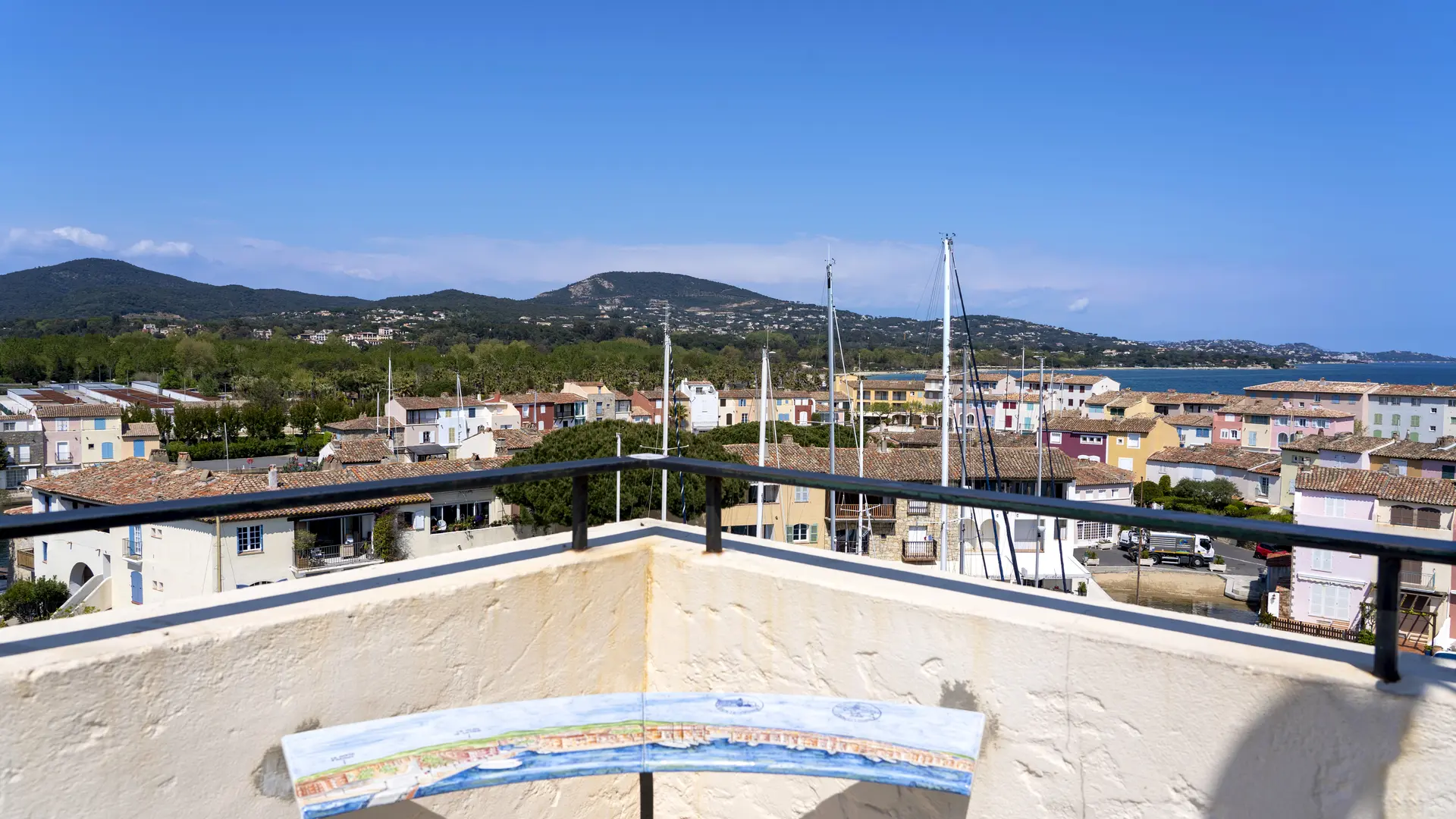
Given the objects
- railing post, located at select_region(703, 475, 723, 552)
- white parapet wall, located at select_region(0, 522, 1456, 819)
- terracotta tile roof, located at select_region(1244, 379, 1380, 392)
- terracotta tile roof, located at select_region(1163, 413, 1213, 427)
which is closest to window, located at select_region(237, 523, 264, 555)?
white parapet wall, located at select_region(0, 522, 1456, 819)

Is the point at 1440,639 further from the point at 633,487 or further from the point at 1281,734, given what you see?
the point at 1281,734

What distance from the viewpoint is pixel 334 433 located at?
6438 centimetres

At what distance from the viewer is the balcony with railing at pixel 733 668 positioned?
179 centimetres

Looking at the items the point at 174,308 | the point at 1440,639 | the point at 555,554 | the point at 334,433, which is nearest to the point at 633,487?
the point at 1440,639

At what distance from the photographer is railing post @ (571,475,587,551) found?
2.72m

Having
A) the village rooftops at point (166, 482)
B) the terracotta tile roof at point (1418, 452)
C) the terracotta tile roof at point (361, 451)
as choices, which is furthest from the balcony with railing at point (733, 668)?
the terracotta tile roof at point (1418, 452)

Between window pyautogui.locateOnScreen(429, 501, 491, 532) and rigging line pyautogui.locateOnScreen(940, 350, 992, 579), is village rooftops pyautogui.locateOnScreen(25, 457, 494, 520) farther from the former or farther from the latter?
rigging line pyautogui.locateOnScreen(940, 350, 992, 579)

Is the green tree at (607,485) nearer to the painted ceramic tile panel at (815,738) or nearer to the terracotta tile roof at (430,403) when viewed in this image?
the painted ceramic tile panel at (815,738)

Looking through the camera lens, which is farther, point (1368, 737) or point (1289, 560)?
point (1289, 560)

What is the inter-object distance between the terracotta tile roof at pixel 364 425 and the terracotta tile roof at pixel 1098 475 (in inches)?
1636

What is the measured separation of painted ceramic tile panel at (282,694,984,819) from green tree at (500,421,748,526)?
19.4m

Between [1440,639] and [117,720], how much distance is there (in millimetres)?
25903

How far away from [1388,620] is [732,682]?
1659mm

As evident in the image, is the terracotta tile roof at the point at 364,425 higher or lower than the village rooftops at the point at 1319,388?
lower
